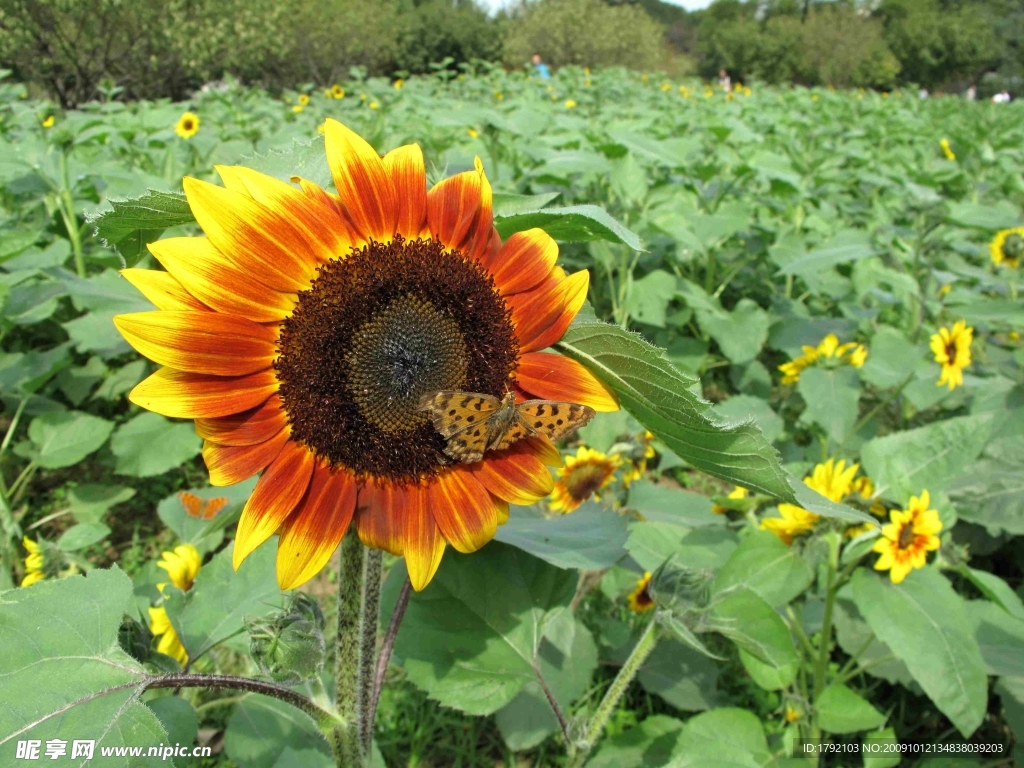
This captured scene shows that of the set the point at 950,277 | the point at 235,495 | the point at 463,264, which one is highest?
the point at 463,264

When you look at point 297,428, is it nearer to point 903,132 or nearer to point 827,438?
point 827,438

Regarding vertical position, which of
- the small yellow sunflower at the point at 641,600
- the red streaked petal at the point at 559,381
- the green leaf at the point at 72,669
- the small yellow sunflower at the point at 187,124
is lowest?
the small yellow sunflower at the point at 641,600

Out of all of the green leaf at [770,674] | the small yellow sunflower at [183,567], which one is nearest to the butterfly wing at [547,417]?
the green leaf at [770,674]

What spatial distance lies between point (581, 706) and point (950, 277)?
7.60 feet

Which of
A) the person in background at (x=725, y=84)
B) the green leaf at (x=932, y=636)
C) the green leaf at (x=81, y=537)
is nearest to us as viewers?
the green leaf at (x=932, y=636)

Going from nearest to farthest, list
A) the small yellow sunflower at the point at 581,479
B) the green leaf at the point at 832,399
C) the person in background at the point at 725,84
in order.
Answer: the small yellow sunflower at the point at 581,479 → the green leaf at the point at 832,399 → the person in background at the point at 725,84

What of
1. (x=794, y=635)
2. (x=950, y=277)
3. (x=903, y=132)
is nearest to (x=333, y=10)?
(x=903, y=132)

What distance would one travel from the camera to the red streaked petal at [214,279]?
0.73 metres

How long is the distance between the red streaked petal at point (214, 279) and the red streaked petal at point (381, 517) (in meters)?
0.23

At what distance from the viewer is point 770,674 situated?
56.3 inches

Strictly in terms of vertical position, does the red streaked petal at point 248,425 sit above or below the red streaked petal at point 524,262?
below

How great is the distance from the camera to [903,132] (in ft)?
28.0

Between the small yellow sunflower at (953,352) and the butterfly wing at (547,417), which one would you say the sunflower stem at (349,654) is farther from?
the small yellow sunflower at (953,352)

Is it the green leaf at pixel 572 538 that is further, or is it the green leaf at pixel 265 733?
the green leaf at pixel 265 733
